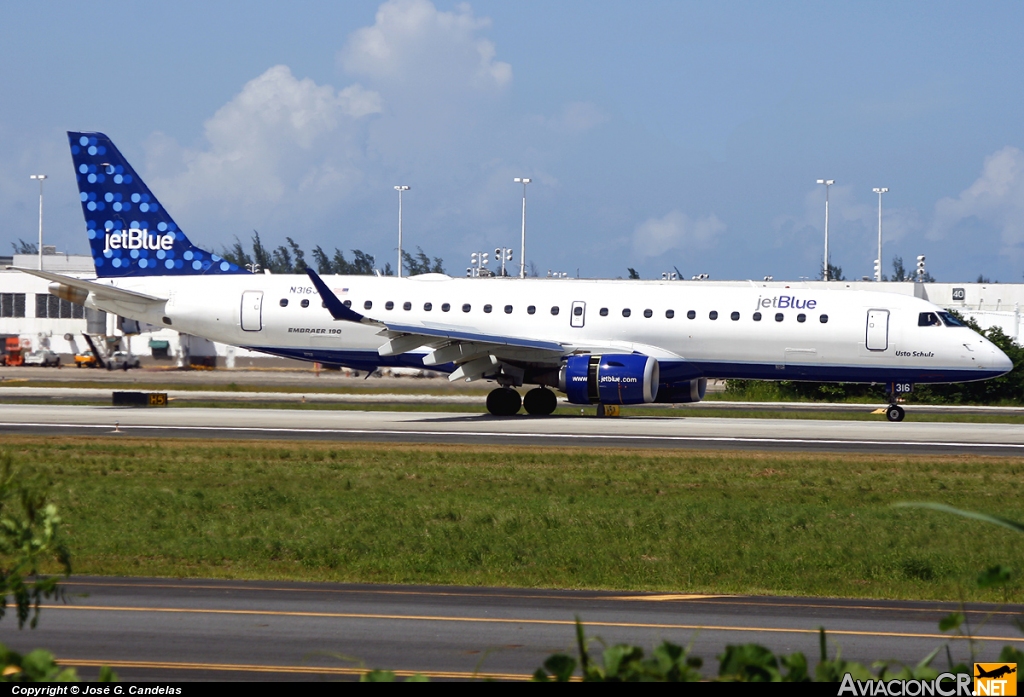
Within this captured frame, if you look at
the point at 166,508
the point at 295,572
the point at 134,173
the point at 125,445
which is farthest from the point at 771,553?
the point at 134,173

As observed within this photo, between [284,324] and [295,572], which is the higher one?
[284,324]

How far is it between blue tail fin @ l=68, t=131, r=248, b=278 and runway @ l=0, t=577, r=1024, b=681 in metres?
25.8

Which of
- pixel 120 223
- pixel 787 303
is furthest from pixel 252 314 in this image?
pixel 787 303

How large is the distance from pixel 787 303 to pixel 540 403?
312 inches

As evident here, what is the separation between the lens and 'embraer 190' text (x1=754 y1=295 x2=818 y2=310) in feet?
109

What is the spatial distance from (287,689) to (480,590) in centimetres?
824

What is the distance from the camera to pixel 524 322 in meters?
34.3

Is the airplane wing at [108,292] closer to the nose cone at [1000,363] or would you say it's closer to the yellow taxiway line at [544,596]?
the yellow taxiway line at [544,596]

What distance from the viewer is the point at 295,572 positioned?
44.7ft

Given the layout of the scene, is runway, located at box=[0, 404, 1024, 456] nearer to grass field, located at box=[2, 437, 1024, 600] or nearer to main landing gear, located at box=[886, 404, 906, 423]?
main landing gear, located at box=[886, 404, 906, 423]

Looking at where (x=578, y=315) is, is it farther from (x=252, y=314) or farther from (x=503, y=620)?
(x=503, y=620)

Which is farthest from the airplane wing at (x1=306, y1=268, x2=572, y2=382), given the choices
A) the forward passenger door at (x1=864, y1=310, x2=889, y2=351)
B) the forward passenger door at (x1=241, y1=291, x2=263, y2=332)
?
the forward passenger door at (x1=864, y1=310, x2=889, y2=351)

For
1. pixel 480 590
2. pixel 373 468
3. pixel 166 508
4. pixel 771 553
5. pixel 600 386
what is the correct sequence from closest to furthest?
pixel 480 590, pixel 771 553, pixel 166 508, pixel 373 468, pixel 600 386

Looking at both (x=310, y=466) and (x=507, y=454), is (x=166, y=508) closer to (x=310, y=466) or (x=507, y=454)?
(x=310, y=466)
